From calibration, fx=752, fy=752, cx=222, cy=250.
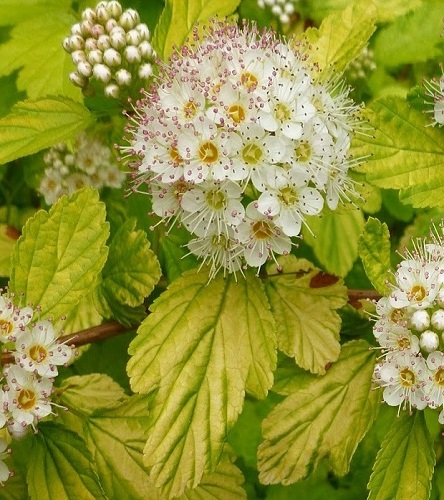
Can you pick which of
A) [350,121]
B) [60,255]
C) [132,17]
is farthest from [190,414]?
[132,17]

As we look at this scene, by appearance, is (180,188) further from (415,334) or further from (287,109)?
(415,334)

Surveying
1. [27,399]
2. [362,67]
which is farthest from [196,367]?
[362,67]

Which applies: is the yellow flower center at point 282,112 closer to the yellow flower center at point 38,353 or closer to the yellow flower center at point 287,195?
the yellow flower center at point 287,195

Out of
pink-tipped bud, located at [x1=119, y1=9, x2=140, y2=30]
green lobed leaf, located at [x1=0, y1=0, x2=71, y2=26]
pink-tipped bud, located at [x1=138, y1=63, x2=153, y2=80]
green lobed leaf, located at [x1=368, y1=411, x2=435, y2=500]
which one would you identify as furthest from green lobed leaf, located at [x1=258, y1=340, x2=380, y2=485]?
green lobed leaf, located at [x1=0, y1=0, x2=71, y2=26]

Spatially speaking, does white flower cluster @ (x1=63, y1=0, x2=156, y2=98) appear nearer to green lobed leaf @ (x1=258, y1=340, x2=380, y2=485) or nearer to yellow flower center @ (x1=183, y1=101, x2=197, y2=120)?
yellow flower center @ (x1=183, y1=101, x2=197, y2=120)

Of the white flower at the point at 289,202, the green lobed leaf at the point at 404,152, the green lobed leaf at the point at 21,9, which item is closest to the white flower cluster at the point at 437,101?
the green lobed leaf at the point at 404,152
